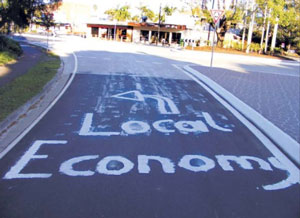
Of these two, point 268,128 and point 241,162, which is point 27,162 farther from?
point 268,128

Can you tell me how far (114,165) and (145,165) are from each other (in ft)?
1.61

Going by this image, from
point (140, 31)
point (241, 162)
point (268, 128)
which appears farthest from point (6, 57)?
point (140, 31)

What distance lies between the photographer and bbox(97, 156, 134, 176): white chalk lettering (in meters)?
5.36

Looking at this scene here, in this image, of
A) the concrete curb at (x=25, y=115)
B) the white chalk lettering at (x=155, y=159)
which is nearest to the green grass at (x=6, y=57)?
the concrete curb at (x=25, y=115)

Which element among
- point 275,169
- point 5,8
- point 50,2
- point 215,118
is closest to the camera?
point 275,169

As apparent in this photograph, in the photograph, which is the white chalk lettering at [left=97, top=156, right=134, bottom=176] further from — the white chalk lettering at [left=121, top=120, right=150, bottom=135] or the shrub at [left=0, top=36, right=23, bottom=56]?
the shrub at [left=0, top=36, right=23, bottom=56]

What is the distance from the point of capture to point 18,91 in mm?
10508

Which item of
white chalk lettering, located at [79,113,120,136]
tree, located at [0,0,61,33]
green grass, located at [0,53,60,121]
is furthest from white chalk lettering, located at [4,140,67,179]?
tree, located at [0,0,61,33]

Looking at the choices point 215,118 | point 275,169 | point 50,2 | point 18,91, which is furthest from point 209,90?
point 50,2

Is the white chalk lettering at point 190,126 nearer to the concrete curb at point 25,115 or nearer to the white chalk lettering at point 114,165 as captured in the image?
the white chalk lettering at point 114,165

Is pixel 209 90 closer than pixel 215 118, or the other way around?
pixel 215 118

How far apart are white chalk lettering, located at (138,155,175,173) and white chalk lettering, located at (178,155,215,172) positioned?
20cm

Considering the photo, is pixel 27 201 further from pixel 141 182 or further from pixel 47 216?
pixel 141 182

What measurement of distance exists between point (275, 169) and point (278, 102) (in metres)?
6.15
